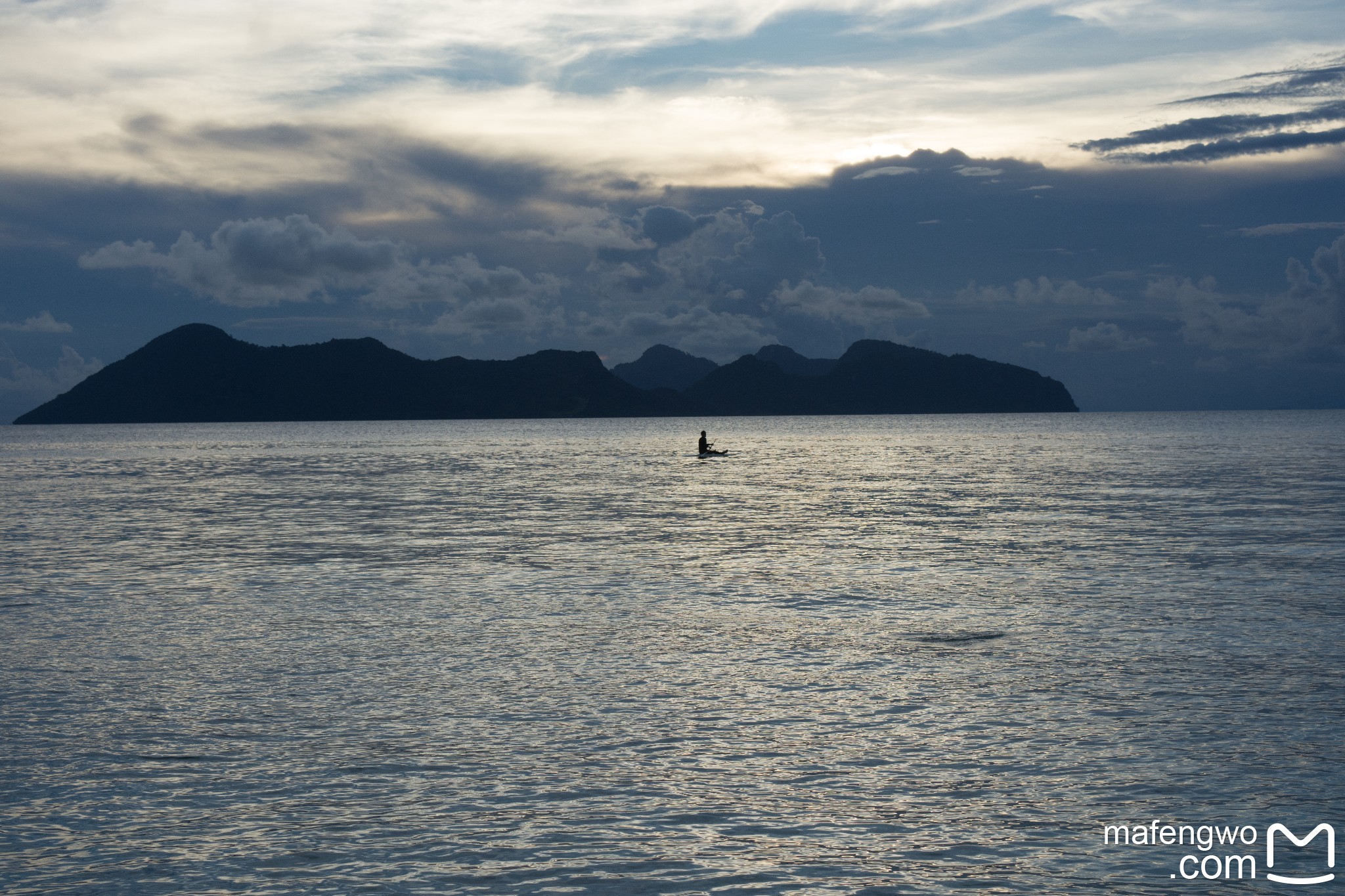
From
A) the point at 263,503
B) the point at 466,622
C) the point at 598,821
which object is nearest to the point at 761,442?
the point at 263,503

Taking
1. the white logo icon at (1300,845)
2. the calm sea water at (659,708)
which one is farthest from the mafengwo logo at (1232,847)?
the calm sea water at (659,708)

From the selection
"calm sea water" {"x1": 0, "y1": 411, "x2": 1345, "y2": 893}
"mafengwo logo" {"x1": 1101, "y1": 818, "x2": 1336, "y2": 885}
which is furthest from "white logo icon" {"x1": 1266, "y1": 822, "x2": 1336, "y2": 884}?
"calm sea water" {"x1": 0, "y1": 411, "x2": 1345, "y2": 893}

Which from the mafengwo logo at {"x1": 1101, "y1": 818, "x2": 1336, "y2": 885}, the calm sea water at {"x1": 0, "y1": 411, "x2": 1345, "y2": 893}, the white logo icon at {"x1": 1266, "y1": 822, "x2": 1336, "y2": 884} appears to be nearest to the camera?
the white logo icon at {"x1": 1266, "y1": 822, "x2": 1336, "y2": 884}

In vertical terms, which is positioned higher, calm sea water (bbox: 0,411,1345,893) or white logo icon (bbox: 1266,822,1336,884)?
calm sea water (bbox: 0,411,1345,893)

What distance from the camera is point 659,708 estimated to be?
17.3 metres

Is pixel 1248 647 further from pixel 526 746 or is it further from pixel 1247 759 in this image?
pixel 526 746

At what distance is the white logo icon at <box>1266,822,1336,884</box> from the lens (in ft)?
36.4

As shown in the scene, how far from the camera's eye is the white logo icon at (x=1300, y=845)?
36.4 feet

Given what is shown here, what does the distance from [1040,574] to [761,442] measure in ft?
538

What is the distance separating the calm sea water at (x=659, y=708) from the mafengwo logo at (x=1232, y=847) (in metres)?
0.19

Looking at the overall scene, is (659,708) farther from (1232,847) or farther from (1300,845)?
(1300,845)

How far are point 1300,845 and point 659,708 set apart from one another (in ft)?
29.7

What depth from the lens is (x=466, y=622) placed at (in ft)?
82.5

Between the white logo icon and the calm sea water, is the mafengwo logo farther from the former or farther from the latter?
the calm sea water
